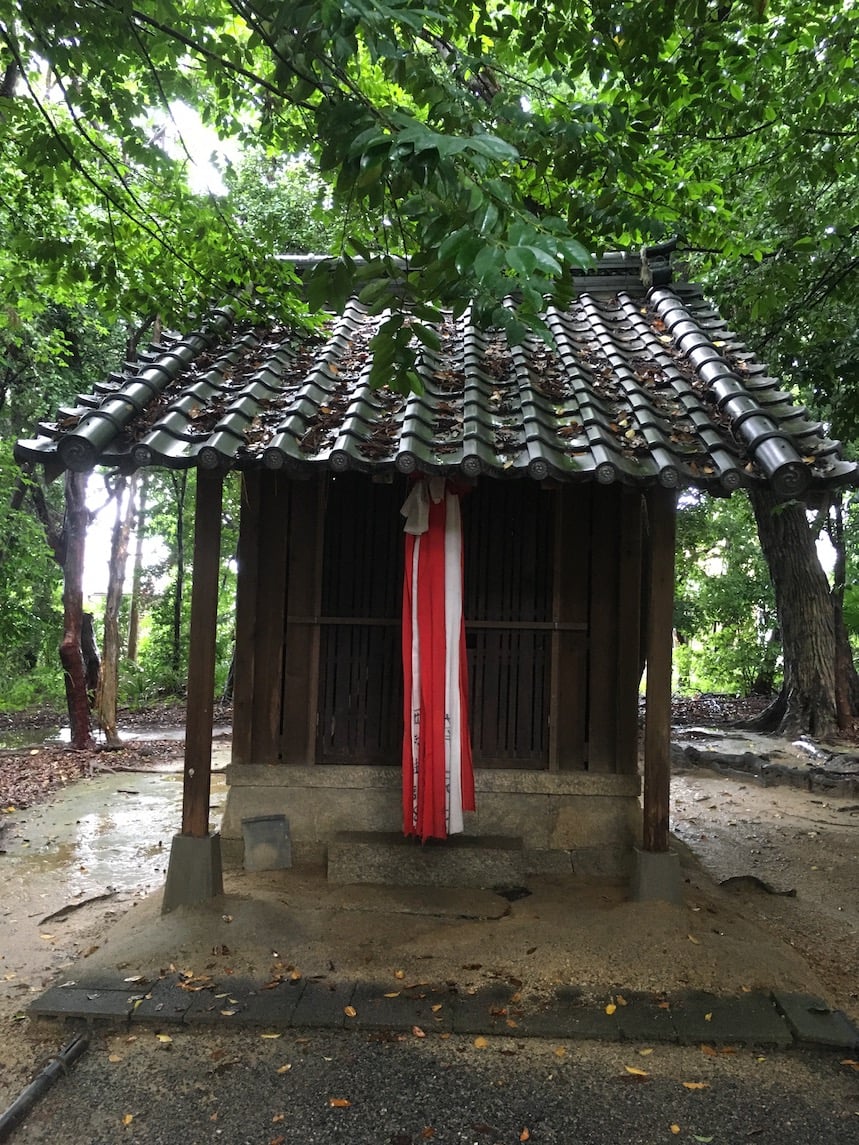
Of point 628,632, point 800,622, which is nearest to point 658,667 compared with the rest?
point 628,632

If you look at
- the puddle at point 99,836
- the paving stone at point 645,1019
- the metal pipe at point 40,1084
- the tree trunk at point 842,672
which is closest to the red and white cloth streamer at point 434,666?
the paving stone at point 645,1019

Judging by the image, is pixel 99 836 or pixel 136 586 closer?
pixel 99 836

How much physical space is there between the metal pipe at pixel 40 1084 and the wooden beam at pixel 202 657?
1.53 meters

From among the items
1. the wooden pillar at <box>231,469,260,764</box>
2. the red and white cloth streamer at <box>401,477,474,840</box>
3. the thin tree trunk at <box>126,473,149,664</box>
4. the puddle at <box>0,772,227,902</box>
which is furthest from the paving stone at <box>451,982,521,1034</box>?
the thin tree trunk at <box>126,473,149,664</box>

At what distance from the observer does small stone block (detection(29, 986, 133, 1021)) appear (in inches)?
155

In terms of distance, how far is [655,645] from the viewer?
5.18m

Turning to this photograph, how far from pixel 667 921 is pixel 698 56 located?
601 cm

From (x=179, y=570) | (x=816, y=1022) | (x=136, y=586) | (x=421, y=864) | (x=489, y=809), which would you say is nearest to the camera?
(x=816, y=1022)

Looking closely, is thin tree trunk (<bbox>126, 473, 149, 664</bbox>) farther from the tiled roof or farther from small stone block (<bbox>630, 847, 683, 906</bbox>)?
small stone block (<bbox>630, 847, 683, 906</bbox>)

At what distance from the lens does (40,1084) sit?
11.2 feet

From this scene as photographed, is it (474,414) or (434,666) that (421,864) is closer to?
(434,666)

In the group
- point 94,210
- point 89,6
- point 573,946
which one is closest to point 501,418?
point 89,6

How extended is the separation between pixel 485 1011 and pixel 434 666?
2119 millimetres

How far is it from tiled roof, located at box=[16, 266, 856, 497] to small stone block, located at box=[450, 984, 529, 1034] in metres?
2.83
